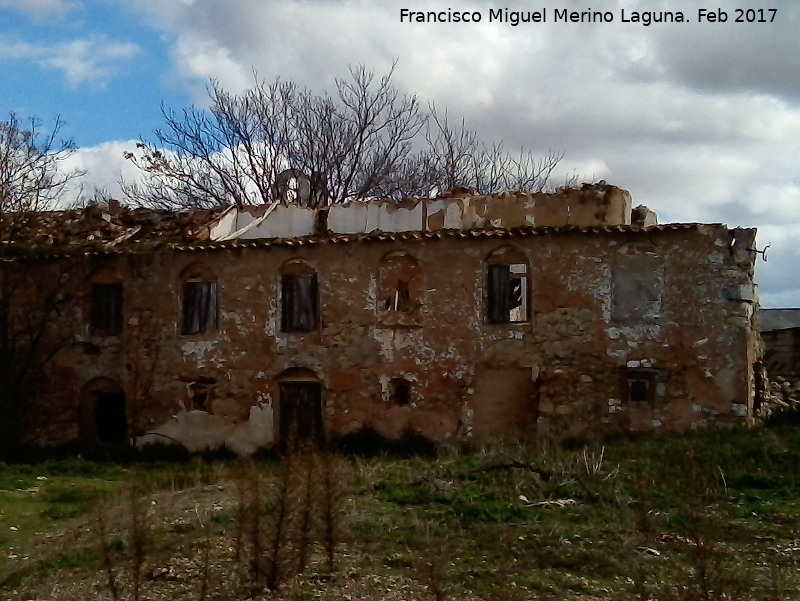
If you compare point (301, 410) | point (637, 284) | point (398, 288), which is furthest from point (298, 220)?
point (637, 284)

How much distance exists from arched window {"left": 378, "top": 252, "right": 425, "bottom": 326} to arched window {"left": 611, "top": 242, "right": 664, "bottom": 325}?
134 inches

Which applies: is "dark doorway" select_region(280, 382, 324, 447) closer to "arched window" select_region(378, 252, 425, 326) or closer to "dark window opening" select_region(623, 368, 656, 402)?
"arched window" select_region(378, 252, 425, 326)

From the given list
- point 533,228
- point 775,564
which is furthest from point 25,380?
point 775,564

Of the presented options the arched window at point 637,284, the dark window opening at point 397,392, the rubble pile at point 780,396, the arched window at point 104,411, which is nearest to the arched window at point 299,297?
the dark window opening at point 397,392

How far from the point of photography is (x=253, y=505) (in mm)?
8500

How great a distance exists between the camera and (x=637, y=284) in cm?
1589

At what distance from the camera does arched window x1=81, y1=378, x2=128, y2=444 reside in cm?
1867

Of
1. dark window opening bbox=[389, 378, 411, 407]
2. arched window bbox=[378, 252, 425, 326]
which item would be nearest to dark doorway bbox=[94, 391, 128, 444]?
dark window opening bbox=[389, 378, 411, 407]

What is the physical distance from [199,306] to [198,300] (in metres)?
0.12

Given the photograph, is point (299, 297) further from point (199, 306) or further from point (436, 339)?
point (436, 339)

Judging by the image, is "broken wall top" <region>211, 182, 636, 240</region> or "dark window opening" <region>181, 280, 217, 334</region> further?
"dark window opening" <region>181, 280, 217, 334</region>

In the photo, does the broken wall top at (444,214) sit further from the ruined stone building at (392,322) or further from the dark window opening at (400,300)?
the dark window opening at (400,300)

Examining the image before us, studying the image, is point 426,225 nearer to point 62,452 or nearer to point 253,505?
point 62,452

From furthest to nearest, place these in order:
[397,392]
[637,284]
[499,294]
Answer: [397,392] < [499,294] < [637,284]
